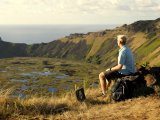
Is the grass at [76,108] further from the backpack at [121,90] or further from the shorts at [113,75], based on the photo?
the shorts at [113,75]

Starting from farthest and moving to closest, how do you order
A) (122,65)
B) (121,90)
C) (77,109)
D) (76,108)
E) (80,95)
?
(80,95), (122,65), (121,90), (76,108), (77,109)

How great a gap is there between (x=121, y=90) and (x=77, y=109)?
1.95 m

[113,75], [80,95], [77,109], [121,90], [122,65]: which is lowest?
[77,109]

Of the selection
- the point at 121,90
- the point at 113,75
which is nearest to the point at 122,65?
the point at 113,75

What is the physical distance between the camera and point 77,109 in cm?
1261

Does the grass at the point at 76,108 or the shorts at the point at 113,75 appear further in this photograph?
the shorts at the point at 113,75

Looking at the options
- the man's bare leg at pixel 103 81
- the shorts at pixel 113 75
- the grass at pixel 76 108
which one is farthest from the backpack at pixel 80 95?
the shorts at pixel 113 75

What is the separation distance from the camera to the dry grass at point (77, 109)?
1080 cm

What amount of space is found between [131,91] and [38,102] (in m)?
3.51

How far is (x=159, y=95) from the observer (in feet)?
41.6

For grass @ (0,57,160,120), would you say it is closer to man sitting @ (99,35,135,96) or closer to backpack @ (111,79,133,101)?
backpack @ (111,79,133,101)

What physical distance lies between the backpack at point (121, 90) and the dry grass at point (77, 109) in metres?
0.36

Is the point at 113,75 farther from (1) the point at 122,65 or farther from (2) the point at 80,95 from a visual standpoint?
(2) the point at 80,95

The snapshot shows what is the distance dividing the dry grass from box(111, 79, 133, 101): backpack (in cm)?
36
